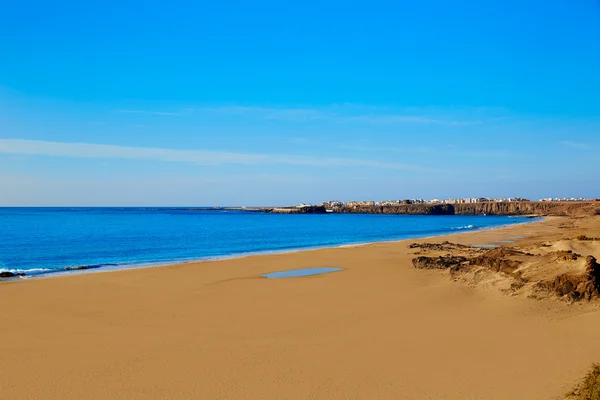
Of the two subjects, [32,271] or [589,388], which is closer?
[589,388]

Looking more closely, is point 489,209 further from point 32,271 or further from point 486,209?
point 32,271

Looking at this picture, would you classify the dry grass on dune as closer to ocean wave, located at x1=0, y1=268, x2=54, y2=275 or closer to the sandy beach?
the sandy beach

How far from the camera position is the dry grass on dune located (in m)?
7.45

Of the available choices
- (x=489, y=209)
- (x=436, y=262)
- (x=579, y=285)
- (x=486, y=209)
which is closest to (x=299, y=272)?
(x=436, y=262)

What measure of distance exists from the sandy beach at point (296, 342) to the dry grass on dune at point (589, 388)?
1.04ft

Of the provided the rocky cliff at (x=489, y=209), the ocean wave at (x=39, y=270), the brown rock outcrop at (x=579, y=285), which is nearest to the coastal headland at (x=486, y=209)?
the rocky cliff at (x=489, y=209)

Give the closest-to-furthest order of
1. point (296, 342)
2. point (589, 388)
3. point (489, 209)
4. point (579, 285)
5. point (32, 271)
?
point (589, 388), point (296, 342), point (579, 285), point (32, 271), point (489, 209)

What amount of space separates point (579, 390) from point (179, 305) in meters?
12.0

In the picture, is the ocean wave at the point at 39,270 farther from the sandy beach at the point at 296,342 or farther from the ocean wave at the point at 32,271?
the sandy beach at the point at 296,342

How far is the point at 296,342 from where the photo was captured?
1174 centimetres

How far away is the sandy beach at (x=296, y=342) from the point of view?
905cm

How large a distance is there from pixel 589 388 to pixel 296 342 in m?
6.21

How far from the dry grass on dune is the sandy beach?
0.32 meters

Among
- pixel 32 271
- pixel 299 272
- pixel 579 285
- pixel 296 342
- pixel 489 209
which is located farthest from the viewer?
pixel 489 209
